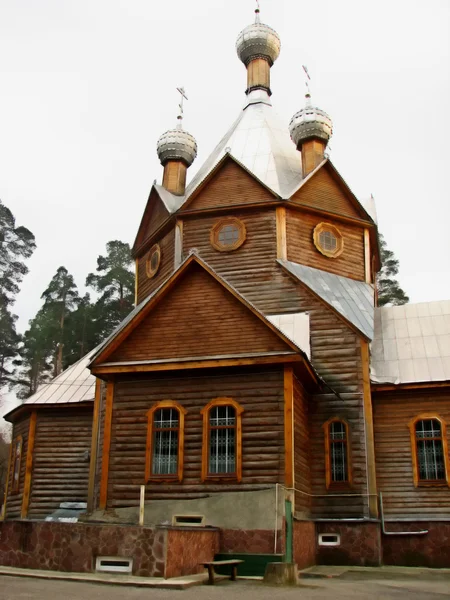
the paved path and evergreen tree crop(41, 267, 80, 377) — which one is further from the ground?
evergreen tree crop(41, 267, 80, 377)

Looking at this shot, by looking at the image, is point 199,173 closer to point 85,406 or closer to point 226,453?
point 85,406

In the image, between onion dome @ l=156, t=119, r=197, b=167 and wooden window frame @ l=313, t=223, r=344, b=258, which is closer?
wooden window frame @ l=313, t=223, r=344, b=258

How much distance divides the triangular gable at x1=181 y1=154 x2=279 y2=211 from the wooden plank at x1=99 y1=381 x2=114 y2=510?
22.3ft

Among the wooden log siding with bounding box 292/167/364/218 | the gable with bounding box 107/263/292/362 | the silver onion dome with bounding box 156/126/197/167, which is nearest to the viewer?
the gable with bounding box 107/263/292/362

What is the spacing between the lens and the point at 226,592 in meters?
9.78

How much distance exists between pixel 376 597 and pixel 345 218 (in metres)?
12.5

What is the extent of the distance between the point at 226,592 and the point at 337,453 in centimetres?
700

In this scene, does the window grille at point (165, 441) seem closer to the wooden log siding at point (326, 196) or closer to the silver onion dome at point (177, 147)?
the wooden log siding at point (326, 196)

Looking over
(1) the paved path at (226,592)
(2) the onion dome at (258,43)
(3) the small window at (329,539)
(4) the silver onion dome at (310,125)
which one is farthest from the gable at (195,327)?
(2) the onion dome at (258,43)

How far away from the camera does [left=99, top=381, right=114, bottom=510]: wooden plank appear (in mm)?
14938

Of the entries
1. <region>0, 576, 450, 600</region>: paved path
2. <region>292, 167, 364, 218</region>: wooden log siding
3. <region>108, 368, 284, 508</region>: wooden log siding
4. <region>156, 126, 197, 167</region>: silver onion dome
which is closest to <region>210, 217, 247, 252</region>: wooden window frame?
<region>292, 167, 364, 218</region>: wooden log siding

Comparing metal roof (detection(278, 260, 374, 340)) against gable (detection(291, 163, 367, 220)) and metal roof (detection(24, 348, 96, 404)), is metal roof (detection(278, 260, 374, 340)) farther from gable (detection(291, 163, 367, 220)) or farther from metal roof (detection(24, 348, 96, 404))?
metal roof (detection(24, 348, 96, 404))

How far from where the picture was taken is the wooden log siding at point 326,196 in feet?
65.6

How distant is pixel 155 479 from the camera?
14711 mm
